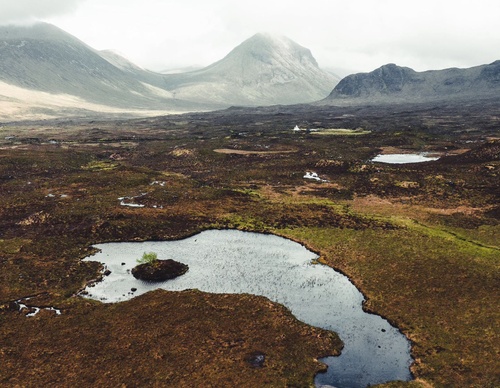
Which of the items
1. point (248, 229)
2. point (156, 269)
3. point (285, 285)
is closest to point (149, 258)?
point (156, 269)

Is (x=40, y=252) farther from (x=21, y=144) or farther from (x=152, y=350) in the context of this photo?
(x=21, y=144)

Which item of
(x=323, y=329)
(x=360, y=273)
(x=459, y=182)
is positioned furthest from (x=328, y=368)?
(x=459, y=182)

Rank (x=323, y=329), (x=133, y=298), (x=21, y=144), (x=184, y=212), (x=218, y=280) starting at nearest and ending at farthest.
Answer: (x=323, y=329) → (x=133, y=298) → (x=218, y=280) → (x=184, y=212) → (x=21, y=144)

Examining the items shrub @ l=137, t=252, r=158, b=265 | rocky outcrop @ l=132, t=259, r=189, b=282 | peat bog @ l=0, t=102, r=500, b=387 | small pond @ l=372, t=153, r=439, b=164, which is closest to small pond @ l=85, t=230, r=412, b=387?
rocky outcrop @ l=132, t=259, r=189, b=282

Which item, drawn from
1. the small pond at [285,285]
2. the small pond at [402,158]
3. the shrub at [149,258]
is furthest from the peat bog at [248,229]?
the small pond at [402,158]

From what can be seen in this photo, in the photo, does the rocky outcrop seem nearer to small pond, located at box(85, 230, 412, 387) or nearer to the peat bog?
small pond, located at box(85, 230, 412, 387)
